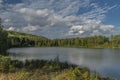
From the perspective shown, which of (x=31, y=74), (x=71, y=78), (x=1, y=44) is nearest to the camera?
(x=71, y=78)

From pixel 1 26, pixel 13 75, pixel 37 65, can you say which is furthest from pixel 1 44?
pixel 13 75

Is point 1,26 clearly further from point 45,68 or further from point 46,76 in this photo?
point 46,76

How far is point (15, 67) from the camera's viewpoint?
97.9ft

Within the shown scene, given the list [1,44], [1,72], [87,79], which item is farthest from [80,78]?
[1,44]

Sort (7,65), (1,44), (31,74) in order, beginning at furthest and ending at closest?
(1,44) → (7,65) → (31,74)

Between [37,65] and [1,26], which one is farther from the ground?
[1,26]

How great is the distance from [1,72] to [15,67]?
2764 mm

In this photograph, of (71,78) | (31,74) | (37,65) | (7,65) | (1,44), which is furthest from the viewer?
(1,44)

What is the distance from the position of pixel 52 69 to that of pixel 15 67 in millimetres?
4677

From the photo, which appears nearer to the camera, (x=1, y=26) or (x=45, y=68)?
(x=45, y=68)

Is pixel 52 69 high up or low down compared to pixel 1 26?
down

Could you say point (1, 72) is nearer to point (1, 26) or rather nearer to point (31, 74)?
point (31, 74)

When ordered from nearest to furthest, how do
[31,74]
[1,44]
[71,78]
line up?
[71,78], [31,74], [1,44]

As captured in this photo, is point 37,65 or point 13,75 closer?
point 13,75
